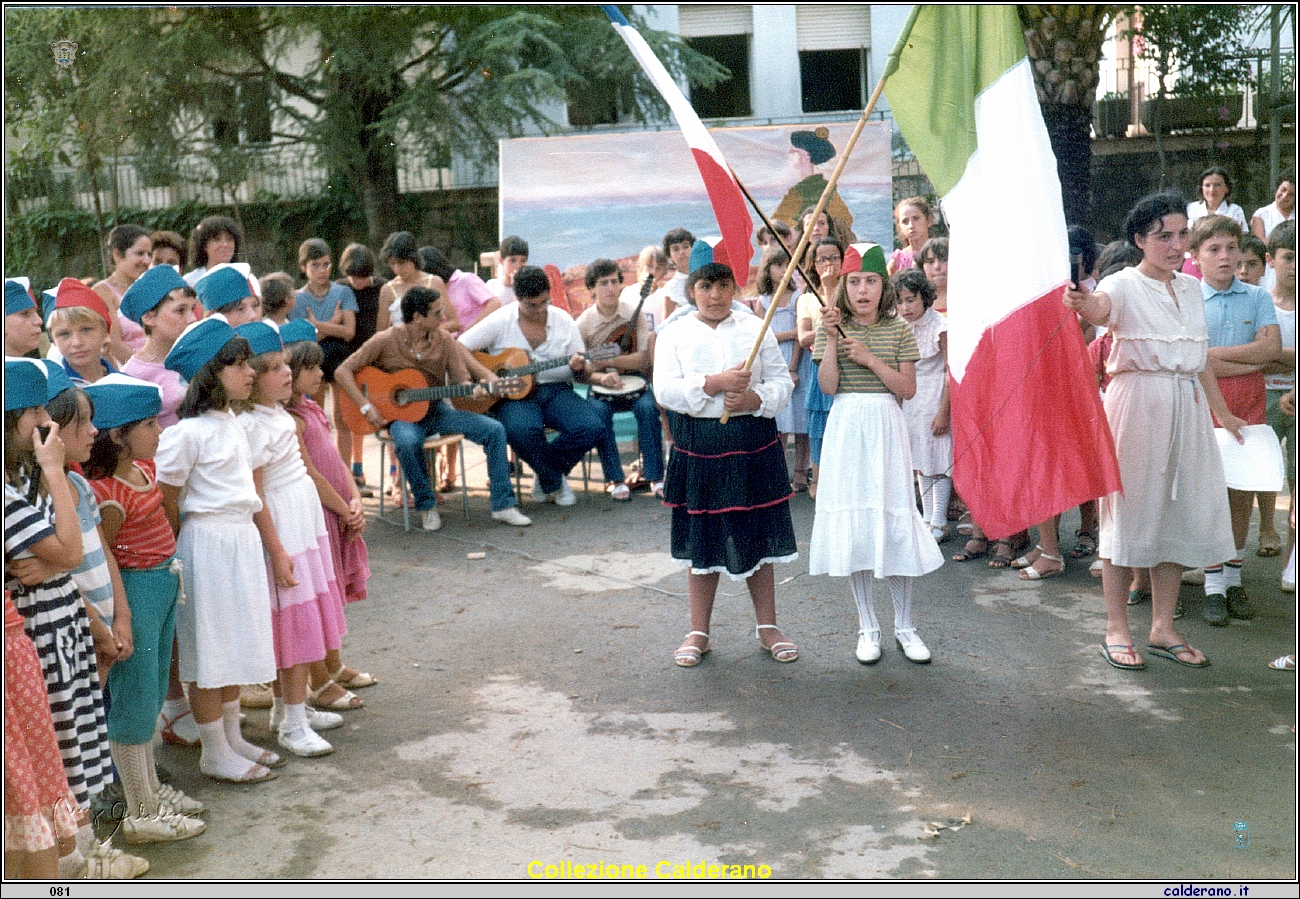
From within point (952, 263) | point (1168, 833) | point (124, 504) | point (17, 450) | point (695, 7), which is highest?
point (695, 7)

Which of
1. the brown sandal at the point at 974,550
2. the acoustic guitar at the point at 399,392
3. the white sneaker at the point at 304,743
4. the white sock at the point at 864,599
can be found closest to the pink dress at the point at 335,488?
the white sneaker at the point at 304,743

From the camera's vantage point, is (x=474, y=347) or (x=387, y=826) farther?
(x=474, y=347)

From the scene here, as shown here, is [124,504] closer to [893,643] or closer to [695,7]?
[893,643]

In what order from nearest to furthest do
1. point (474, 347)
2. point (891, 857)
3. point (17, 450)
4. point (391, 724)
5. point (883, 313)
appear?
1. point (17, 450)
2. point (891, 857)
3. point (391, 724)
4. point (883, 313)
5. point (474, 347)

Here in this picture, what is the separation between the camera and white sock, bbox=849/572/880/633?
5414 millimetres

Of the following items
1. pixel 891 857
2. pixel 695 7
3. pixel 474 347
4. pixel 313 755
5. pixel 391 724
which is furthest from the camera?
pixel 695 7

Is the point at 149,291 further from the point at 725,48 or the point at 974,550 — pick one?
the point at 725,48

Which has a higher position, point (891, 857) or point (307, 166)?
point (307, 166)

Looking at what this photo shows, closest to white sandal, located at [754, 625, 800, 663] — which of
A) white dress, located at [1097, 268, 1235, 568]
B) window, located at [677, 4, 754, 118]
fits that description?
white dress, located at [1097, 268, 1235, 568]

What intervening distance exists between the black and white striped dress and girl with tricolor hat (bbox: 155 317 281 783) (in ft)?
2.08

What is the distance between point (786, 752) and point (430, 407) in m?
4.73

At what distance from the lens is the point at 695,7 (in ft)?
70.3

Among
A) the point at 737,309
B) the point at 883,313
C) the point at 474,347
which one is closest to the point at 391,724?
the point at 737,309

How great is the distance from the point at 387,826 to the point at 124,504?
1366 millimetres
